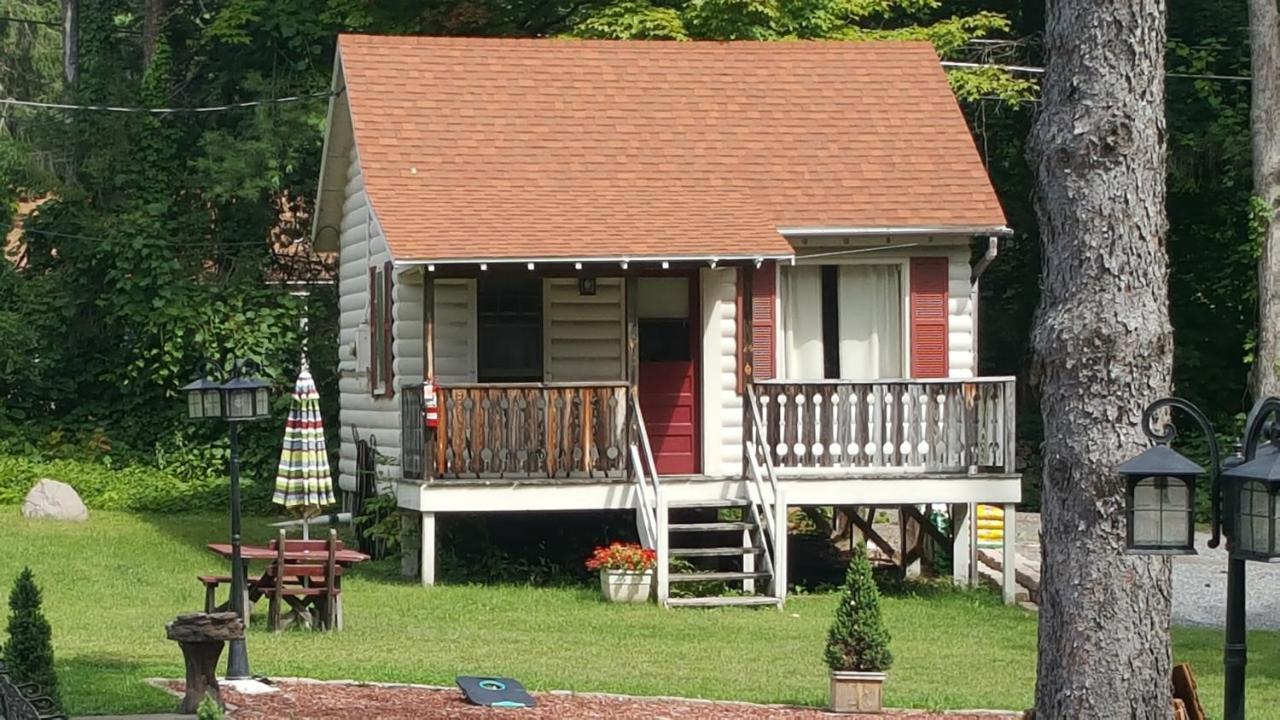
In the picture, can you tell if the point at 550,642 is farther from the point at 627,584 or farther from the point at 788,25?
the point at 788,25

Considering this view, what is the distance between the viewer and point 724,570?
2111cm

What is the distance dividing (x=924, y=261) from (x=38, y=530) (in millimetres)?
10594

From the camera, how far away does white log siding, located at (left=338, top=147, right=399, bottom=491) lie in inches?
892

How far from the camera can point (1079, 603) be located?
1015 cm

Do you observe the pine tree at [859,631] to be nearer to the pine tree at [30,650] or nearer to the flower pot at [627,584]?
the pine tree at [30,650]

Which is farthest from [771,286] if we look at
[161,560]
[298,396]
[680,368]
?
[161,560]

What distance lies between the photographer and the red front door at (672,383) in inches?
844

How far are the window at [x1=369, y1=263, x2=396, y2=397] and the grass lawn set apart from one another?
2123mm

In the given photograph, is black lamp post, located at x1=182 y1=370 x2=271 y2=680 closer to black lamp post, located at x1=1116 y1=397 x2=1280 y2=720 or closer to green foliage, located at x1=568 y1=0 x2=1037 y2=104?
black lamp post, located at x1=1116 y1=397 x2=1280 y2=720

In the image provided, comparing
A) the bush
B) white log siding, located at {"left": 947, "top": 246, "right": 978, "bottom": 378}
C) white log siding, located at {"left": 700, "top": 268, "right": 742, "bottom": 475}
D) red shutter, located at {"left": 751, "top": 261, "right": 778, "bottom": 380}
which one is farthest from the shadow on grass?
the bush

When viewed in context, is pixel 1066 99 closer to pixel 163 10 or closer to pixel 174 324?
pixel 174 324

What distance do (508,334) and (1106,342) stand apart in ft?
39.3

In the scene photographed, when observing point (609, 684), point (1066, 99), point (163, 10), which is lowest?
point (609, 684)

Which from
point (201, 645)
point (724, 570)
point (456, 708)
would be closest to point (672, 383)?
point (724, 570)
